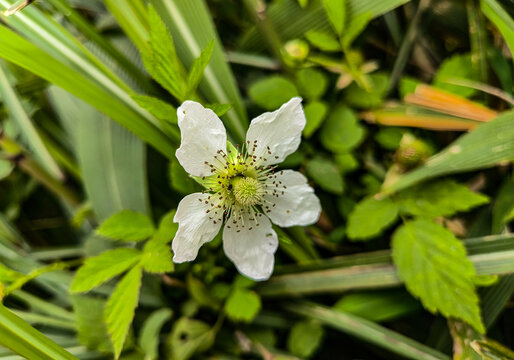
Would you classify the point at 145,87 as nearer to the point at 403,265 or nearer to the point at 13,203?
the point at 13,203

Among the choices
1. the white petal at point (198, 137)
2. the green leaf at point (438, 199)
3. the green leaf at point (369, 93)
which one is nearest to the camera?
the white petal at point (198, 137)

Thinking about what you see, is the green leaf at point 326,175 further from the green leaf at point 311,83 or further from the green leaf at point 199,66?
the green leaf at point 199,66

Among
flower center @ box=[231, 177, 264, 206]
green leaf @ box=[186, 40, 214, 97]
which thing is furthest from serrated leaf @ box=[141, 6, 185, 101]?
flower center @ box=[231, 177, 264, 206]

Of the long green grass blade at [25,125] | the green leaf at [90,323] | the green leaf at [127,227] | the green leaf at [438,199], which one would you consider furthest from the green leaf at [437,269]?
the long green grass blade at [25,125]

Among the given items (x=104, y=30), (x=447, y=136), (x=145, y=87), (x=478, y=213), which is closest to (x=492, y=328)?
(x=478, y=213)

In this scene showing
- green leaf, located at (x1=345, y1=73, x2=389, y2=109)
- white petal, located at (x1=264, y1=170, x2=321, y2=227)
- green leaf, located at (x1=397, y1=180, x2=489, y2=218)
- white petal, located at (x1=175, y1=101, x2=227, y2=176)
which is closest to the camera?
white petal, located at (x1=175, y1=101, x2=227, y2=176)

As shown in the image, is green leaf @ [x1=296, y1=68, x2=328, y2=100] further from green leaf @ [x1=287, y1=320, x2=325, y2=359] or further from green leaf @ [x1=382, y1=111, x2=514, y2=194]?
green leaf @ [x1=287, y1=320, x2=325, y2=359]

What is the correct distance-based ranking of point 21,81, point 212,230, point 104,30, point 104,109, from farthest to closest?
point 104,30 < point 21,81 < point 104,109 < point 212,230
